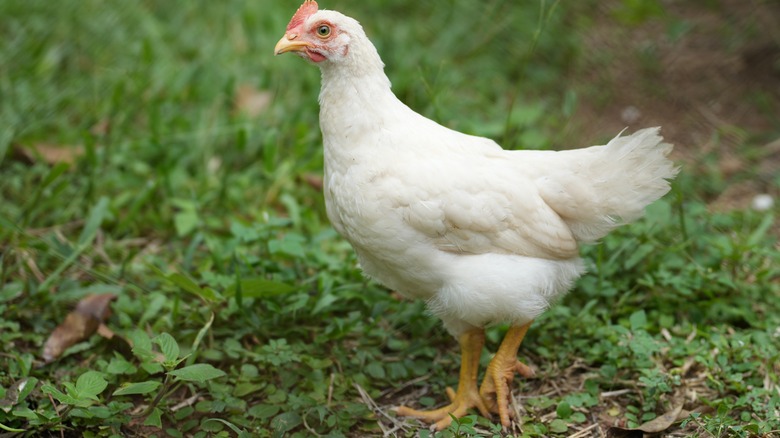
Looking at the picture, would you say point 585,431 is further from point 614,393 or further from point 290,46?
point 290,46

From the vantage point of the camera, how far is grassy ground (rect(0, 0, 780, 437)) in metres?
3.08

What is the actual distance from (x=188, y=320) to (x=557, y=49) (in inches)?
136

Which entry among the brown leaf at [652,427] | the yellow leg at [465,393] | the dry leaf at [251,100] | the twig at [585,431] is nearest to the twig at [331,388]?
the yellow leg at [465,393]

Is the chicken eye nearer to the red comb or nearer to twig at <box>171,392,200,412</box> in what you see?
the red comb

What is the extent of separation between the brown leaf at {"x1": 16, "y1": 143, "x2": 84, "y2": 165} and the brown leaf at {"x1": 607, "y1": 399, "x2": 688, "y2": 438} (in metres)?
3.05

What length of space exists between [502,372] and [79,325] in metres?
1.74

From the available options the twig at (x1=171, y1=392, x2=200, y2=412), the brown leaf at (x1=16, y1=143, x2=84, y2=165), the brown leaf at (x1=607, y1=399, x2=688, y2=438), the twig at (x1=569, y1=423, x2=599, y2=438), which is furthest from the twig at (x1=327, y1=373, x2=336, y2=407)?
the brown leaf at (x1=16, y1=143, x2=84, y2=165)

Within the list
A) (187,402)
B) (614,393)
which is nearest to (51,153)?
(187,402)

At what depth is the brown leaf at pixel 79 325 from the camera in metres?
3.26

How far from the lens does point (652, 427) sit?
9.70ft

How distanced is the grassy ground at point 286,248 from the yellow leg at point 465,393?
9cm

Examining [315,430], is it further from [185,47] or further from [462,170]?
[185,47]

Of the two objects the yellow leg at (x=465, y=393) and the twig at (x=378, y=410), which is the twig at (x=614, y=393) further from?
the twig at (x=378, y=410)

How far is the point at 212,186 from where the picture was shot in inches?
175
